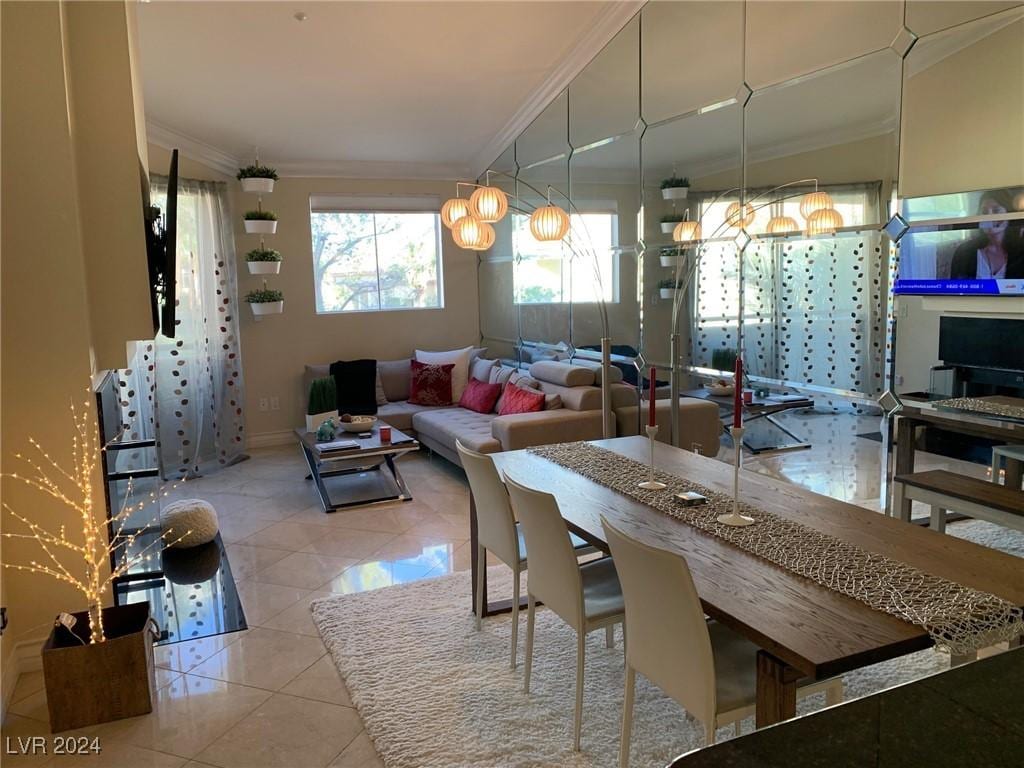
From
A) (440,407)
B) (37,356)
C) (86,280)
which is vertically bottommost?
(440,407)

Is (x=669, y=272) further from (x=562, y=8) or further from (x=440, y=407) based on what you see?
(x=440, y=407)

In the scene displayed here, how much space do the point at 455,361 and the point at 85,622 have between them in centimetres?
451

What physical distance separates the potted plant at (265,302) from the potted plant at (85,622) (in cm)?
361

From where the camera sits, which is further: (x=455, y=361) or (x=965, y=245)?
(x=455, y=361)

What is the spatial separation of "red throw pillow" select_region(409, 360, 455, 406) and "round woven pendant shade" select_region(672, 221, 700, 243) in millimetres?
2945

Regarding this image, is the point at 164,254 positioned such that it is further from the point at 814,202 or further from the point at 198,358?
the point at 198,358

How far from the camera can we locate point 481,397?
623 cm

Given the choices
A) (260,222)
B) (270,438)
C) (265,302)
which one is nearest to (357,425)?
(265,302)

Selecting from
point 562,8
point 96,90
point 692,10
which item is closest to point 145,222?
point 96,90

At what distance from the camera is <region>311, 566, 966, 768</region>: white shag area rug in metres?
2.29

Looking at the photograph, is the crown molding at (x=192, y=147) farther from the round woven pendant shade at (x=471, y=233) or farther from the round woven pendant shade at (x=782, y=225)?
the round woven pendant shade at (x=782, y=225)

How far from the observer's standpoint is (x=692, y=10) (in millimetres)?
3996

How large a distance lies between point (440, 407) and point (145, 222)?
3798 millimetres

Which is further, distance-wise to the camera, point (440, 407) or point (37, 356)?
point (440, 407)
